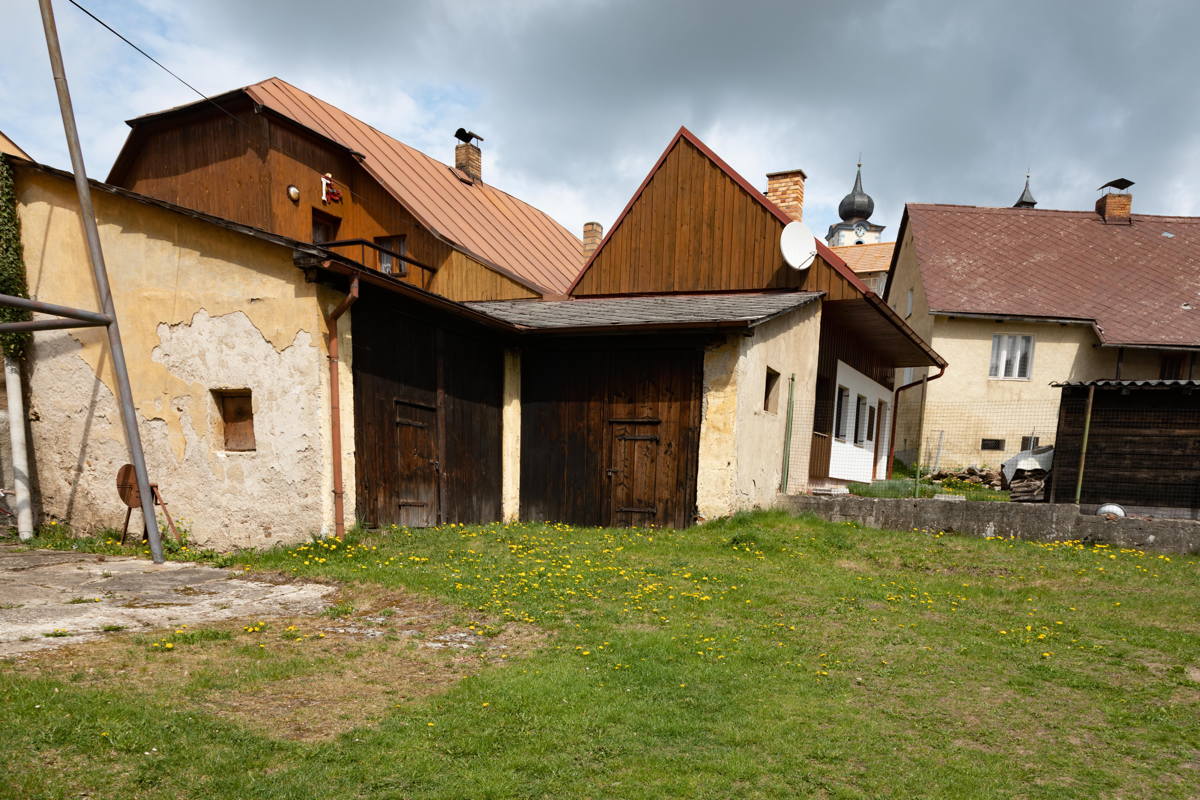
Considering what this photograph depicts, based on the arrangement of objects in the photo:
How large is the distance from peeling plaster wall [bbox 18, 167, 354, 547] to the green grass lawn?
3.82 ft

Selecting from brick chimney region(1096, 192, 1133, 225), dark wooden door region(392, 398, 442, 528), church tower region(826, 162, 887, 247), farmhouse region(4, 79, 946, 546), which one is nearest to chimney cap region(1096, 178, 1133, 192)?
brick chimney region(1096, 192, 1133, 225)

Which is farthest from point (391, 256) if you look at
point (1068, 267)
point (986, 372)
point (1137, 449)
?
point (1068, 267)

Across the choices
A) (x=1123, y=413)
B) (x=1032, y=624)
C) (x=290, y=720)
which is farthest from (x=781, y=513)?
(x=290, y=720)

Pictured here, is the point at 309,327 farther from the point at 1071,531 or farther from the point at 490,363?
the point at 1071,531

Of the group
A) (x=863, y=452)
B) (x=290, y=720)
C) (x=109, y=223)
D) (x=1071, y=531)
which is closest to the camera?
(x=290, y=720)

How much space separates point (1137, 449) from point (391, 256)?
15.1 metres

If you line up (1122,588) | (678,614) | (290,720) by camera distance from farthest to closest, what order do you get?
1. (1122,588)
2. (678,614)
3. (290,720)

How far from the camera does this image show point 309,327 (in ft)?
27.9

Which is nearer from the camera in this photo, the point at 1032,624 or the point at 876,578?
the point at 1032,624

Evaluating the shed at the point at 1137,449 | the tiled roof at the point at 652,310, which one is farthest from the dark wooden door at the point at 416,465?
the shed at the point at 1137,449

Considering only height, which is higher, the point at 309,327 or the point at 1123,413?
the point at 309,327

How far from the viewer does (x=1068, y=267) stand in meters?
22.4

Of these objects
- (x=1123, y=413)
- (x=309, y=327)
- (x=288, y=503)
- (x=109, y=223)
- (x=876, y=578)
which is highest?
(x=109, y=223)

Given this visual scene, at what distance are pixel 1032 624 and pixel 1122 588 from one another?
7.88 feet
